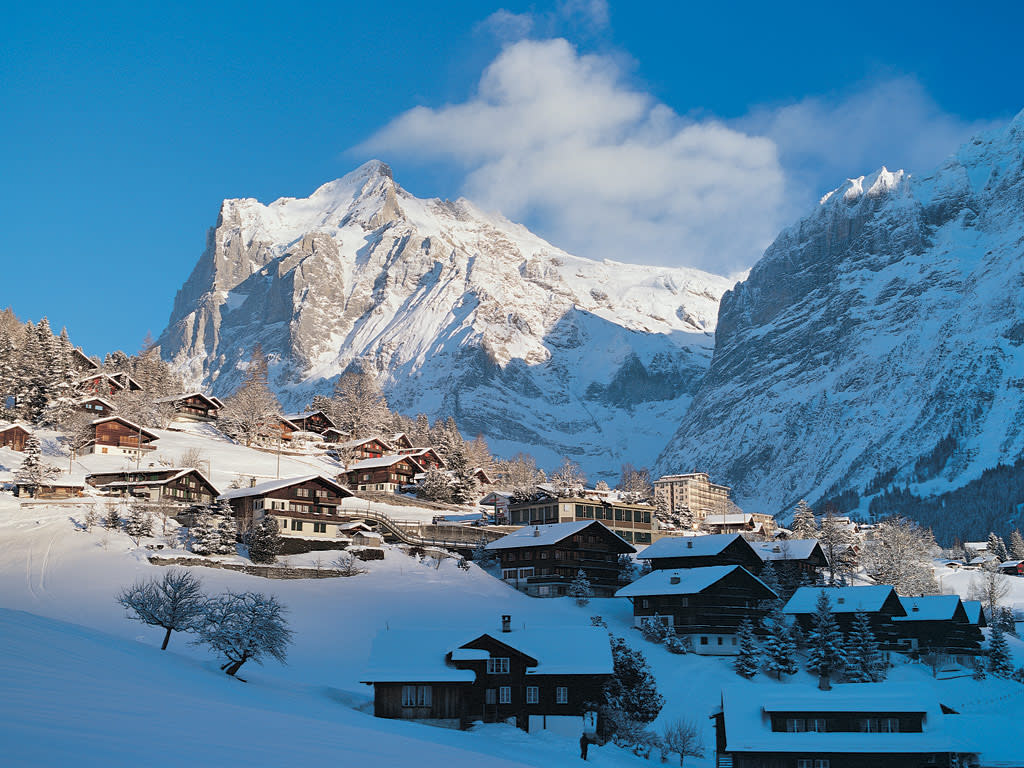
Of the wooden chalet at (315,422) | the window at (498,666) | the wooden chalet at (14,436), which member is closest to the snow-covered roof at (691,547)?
the window at (498,666)

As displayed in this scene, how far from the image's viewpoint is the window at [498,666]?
1874 inches

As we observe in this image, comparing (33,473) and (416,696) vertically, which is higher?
(33,473)

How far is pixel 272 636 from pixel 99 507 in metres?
42.4

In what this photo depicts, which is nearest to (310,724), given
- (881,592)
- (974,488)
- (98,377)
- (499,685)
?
(499,685)

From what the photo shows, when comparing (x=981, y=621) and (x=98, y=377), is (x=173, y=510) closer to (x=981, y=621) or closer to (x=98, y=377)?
(x=98, y=377)

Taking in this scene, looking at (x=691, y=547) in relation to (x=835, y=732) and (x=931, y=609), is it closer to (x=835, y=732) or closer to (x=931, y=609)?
(x=931, y=609)

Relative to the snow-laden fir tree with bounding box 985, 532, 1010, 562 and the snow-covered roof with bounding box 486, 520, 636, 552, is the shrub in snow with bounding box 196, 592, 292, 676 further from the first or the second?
the snow-laden fir tree with bounding box 985, 532, 1010, 562

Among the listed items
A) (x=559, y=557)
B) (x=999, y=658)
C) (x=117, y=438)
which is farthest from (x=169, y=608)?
(x=117, y=438)

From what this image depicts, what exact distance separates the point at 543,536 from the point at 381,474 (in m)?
39.2

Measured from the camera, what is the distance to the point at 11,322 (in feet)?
440

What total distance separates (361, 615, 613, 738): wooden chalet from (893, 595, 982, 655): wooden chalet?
4152cm

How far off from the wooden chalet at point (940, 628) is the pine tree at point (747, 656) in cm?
2107

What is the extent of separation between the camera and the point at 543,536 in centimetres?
8369

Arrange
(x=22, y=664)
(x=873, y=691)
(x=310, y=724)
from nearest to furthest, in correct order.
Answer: (x=22, y=664)
(x=310, y=724)
(x=873, y=691)
